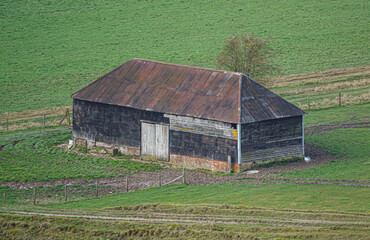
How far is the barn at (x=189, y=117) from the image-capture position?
40156mm

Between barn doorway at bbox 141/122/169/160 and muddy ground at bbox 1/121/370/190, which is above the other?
barn doorway at bbox 141/122/169/160

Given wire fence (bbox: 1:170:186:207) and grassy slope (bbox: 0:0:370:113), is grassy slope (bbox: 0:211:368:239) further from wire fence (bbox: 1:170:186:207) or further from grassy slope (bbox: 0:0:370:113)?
grassy slope (bbox: 0:0:370:113)

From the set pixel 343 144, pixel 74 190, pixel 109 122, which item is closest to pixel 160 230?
pixel 74 190

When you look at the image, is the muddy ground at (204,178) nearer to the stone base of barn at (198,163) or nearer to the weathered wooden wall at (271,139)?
the stone base of barn at (198,163)

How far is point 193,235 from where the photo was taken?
27.2 meters

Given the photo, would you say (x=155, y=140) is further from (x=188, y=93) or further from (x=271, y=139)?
(x=271, y=139)

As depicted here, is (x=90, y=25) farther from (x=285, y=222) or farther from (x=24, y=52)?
(x=285, y=222)

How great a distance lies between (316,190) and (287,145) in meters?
7.30

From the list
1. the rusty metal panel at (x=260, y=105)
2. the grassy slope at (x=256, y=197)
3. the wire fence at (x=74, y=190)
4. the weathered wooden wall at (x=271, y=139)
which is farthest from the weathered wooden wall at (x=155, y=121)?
the grassy slope at (x=256, y=197)

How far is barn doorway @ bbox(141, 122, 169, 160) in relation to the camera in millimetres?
43125

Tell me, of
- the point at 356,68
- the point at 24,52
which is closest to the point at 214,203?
the point at 356,68

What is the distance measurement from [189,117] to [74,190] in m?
8.68

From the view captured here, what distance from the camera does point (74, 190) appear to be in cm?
3741

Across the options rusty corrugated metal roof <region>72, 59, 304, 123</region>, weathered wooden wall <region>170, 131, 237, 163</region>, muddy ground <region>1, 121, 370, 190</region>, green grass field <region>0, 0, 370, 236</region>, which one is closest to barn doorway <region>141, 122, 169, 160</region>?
weathered wooden wall <region>170, 131, 237, 163</region>
